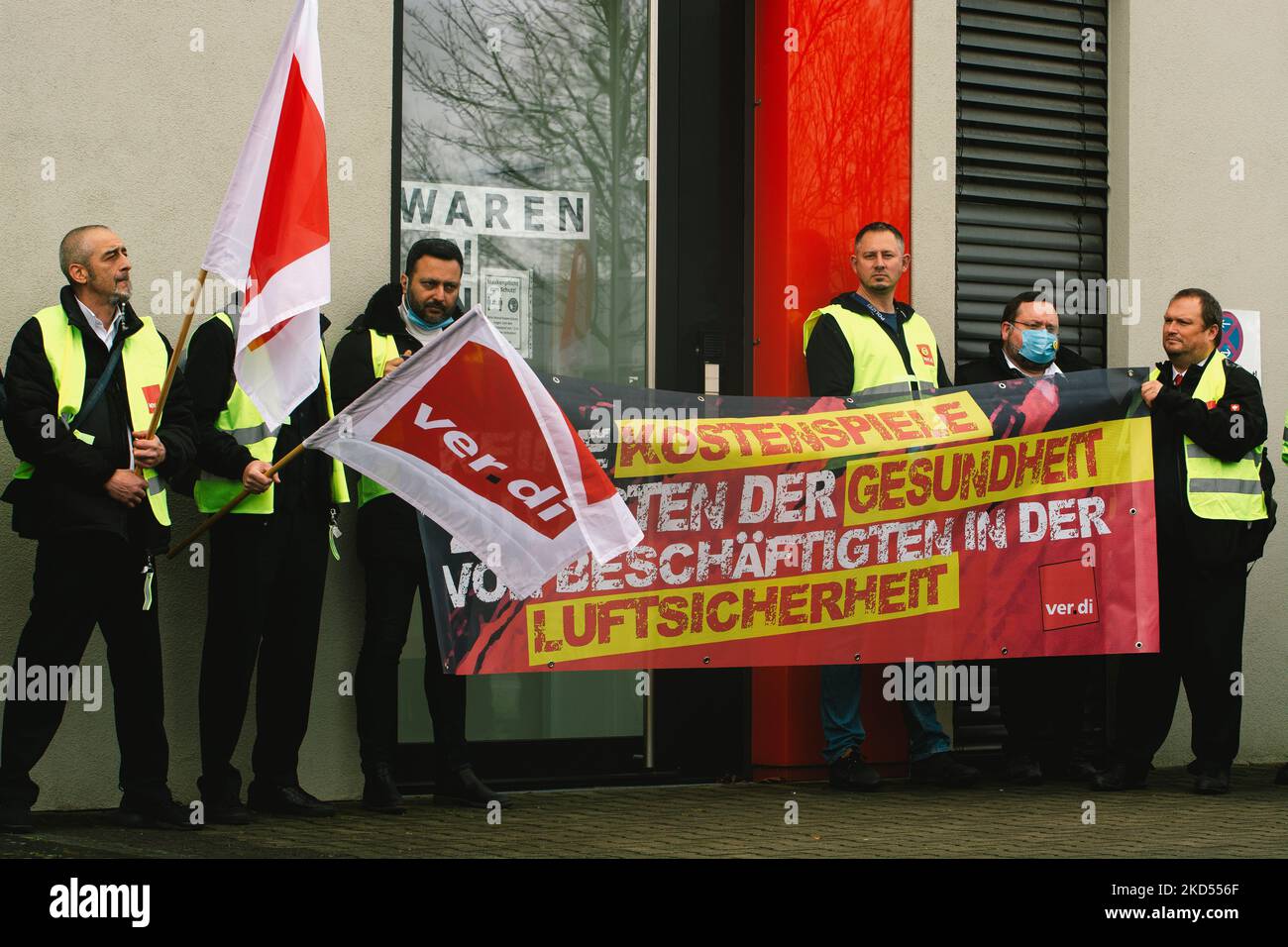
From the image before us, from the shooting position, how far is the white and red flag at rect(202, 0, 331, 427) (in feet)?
21.6

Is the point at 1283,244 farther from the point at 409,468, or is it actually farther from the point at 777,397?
the point at 409,468

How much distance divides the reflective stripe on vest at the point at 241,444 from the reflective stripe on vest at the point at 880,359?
9.37ft

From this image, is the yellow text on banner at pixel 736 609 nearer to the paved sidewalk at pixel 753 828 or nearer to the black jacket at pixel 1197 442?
the paved sidewalk at pixel 753 828

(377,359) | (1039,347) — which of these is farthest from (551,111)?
(1039,347)

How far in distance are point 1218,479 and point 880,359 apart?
1.77 meters

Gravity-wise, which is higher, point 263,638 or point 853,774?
point 263,638

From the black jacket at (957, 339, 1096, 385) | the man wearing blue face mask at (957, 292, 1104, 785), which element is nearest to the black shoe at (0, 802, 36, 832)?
the man wearing blue face mask at (957, 292, 1104, 785)

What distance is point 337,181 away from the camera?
8.19 metres

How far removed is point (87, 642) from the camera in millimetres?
7238

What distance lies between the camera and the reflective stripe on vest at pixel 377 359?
7754mm

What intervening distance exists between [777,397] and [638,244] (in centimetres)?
117

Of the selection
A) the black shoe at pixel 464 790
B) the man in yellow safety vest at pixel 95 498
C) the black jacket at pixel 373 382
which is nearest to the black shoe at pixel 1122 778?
the black shoe at pixel 464 790

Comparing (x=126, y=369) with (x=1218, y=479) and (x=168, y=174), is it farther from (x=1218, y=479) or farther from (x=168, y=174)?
(x=1218, y=479)
